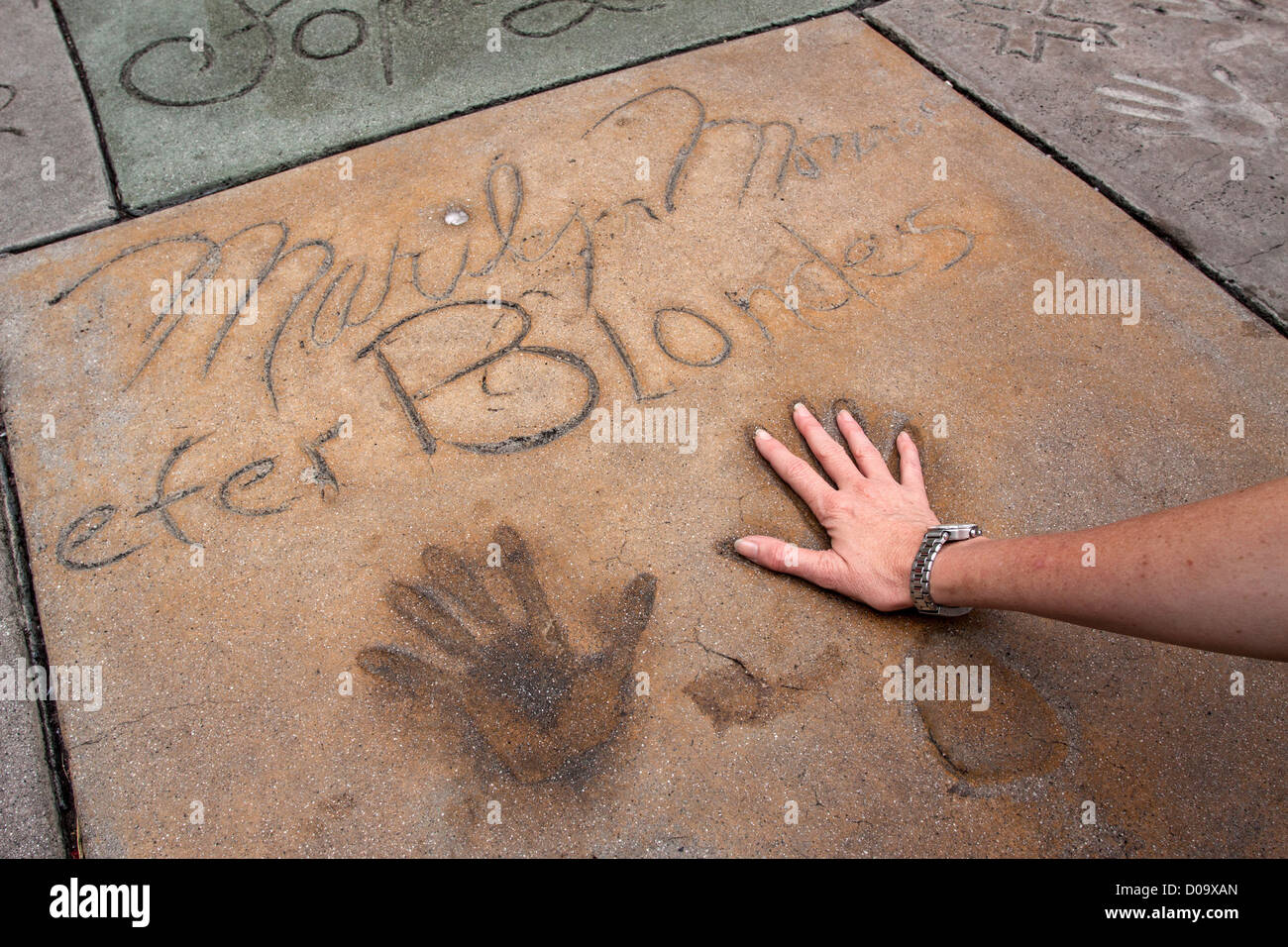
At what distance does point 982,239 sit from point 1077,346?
0.37 metres

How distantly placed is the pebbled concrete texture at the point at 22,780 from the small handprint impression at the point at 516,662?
0.50m

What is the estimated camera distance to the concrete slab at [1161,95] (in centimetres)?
215

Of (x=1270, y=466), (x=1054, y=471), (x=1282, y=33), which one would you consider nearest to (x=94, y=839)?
(x=1054, y=471)

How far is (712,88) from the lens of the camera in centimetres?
249

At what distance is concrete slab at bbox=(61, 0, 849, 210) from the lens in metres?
2.36

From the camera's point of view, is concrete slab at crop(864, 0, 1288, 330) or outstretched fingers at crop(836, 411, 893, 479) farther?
concrete slab at crop(864, 0, 1288, 330)

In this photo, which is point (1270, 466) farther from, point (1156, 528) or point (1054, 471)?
point (1156, 528)

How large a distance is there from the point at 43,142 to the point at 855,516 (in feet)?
7.64
